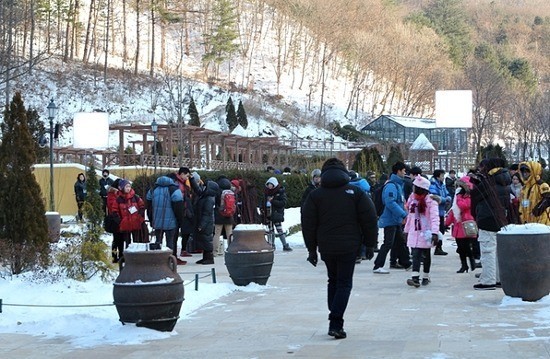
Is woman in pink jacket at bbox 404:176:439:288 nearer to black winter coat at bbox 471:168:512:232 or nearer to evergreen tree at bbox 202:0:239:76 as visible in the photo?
black winter coat at bbox 471:168:512:232

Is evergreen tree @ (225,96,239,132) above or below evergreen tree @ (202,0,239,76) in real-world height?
below

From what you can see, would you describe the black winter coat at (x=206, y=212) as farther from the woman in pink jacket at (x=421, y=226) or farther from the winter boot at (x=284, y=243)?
the woman in pink jacket at (x=421, y=226)

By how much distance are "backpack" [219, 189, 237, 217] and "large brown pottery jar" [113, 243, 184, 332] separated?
9.49m

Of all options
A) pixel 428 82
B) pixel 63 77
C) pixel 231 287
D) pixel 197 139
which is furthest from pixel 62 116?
pixel 231 287

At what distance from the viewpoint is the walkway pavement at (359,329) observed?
811 cm

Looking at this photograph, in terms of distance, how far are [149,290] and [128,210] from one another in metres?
7.13

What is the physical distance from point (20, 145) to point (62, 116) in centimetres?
6595

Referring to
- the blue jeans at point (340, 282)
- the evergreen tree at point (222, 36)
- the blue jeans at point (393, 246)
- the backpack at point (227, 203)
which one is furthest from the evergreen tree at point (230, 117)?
the blue jeans at point (340, 282)

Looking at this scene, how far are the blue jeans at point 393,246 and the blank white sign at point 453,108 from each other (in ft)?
86.1

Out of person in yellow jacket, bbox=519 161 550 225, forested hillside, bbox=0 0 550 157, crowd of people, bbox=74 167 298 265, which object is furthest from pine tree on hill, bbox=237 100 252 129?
person in yellow jacket, bbox=519 161 550 225

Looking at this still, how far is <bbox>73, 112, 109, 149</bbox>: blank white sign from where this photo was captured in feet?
149

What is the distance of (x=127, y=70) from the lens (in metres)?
87.7

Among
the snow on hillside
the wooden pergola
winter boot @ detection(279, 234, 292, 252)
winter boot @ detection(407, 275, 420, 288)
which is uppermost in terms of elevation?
the snow on hillside

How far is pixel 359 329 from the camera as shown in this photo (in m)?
9.41
